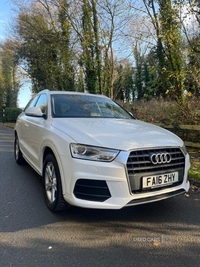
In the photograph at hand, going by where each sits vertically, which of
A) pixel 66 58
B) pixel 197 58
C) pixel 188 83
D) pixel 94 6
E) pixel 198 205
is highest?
pixel 94 6

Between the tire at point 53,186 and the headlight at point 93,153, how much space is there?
0.44 m

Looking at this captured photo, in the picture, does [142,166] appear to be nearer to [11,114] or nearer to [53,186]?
[53,186]

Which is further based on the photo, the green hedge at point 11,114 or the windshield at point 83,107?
the green hedge at point 11,114

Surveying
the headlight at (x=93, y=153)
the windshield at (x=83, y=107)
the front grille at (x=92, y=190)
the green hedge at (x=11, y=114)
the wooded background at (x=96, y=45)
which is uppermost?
the wooded background at (x=96, y=45)

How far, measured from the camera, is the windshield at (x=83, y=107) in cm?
396

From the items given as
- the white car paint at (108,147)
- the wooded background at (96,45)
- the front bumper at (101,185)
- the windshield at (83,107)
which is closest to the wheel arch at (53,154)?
the white car paint at (108,147)

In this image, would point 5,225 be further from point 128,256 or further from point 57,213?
point 128,256

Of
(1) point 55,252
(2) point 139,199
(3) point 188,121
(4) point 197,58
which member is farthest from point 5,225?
(4) point 197,58

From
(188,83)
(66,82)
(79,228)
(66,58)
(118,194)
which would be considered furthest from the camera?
(66,82)

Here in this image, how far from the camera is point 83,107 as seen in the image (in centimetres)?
422

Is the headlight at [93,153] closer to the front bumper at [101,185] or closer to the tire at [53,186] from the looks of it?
the front bumper at [101,185]

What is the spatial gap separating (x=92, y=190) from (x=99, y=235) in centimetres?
52

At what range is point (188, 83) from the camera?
28.8ft

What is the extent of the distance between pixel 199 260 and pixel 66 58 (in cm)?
1507
